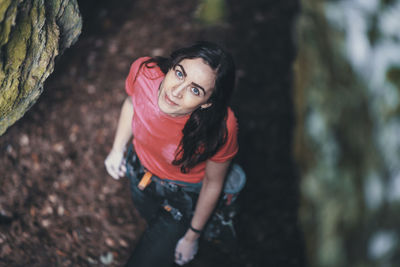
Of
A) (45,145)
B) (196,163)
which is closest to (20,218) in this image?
(45,145)

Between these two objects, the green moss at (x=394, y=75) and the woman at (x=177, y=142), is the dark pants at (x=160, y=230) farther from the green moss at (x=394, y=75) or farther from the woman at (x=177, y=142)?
the green moss at (x=394, y=75)

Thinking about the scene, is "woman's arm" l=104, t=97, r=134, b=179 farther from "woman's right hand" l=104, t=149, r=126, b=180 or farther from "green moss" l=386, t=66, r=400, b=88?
"green moss" l=386, t=66, r=400, b=88

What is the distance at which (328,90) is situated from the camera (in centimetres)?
164

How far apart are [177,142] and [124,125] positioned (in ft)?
1.78

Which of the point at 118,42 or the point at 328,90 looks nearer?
the point at 328,90

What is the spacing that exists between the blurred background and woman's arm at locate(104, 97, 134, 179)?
2.67 ft

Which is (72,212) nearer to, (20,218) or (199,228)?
(20,218)

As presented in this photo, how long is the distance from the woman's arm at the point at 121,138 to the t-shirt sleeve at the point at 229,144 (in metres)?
0.71

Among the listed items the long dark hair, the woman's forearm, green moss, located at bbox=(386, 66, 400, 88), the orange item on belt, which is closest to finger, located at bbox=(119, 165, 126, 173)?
the woman's forearm

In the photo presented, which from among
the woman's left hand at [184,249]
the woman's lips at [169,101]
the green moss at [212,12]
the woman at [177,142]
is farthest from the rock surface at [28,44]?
the green moss at [212,12]

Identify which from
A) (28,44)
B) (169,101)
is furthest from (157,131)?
(28,44)

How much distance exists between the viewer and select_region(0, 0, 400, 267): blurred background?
4.25 ft

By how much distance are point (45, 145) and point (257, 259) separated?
8.52ft

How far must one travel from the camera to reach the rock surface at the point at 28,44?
146 centimetres
